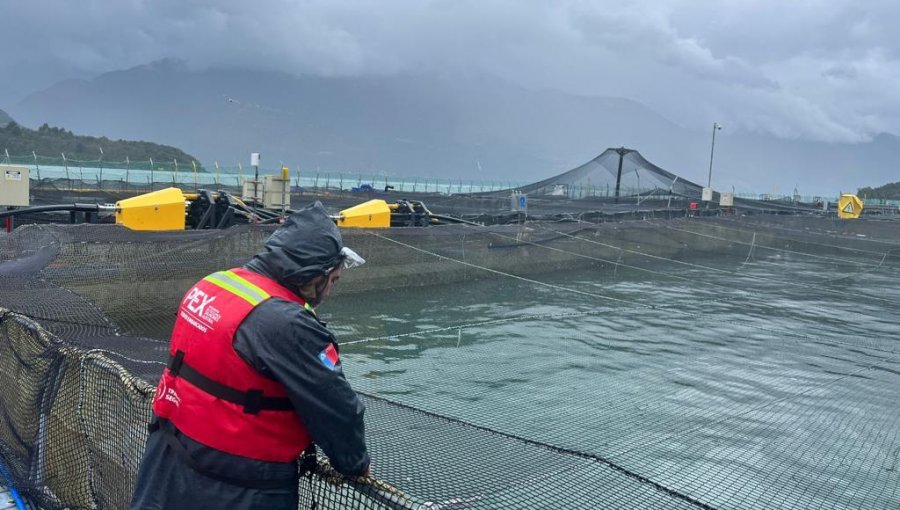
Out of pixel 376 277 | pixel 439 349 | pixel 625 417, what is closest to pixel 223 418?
pixel 625 417

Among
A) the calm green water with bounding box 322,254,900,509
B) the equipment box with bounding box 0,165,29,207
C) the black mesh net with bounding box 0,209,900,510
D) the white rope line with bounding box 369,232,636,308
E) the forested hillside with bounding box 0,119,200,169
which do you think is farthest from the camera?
the forested hillside with bounding box 0,119,200,169

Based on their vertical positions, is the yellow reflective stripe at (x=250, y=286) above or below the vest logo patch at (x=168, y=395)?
above

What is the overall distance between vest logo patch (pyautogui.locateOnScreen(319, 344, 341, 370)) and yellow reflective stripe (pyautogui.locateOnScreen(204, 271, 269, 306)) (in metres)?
0.26

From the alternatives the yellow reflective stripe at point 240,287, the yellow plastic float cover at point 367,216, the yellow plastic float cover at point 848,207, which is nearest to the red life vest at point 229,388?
the yellow reflective stripe at point 240,287

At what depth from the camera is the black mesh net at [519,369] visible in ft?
12.8

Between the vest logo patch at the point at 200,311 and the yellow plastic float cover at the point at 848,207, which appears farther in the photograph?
the yellow plastic float cover at the point at 848,207

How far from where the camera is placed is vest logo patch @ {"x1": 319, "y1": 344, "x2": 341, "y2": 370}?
238 centimetres

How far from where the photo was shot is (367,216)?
1730cm

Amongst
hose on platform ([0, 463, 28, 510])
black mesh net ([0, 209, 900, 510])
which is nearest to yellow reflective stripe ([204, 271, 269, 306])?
black mesh net ([0, 209, 900, 510])

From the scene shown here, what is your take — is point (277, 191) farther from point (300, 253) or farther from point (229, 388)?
point (229, 388)

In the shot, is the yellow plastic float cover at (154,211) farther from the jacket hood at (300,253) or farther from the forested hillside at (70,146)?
the forested hillside at (70,146)

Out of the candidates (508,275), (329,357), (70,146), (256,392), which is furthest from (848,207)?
(70,146)

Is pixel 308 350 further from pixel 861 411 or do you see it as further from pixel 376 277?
pixel 376 277

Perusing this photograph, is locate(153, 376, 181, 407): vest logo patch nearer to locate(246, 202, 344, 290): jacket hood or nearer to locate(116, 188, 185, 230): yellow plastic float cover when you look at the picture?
locate(246, 202, 344, 290): jacket hood
